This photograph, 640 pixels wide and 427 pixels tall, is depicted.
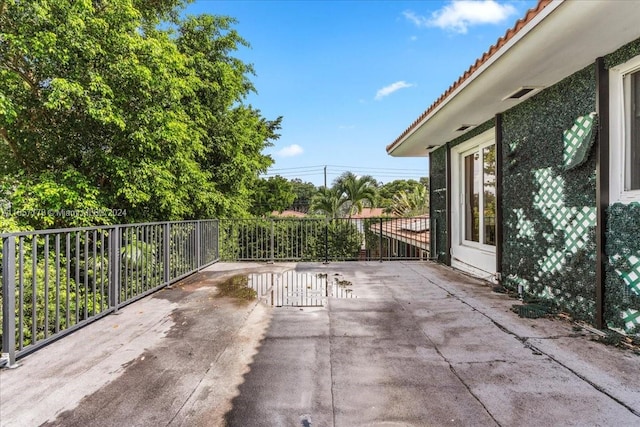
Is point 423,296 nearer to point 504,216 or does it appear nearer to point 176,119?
point 504,216

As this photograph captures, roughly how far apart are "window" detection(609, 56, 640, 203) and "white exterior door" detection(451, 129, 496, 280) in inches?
84.0

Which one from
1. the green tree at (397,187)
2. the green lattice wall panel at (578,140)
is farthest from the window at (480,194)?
the green tree at (397,187)

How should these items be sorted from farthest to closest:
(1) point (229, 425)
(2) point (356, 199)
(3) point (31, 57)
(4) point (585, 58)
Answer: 1. (2) point (356, 199)
2. (3) point (31, 57)
3. (4) point (585, 58)
4. (1) point (229, 425)

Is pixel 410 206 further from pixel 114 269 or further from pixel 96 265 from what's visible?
pixel 96 265

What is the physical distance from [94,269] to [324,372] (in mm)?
2392

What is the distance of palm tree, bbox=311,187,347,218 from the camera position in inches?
637

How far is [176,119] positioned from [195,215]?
2611 millimetres

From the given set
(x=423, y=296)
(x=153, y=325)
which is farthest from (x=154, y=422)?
(x=423, y=296)

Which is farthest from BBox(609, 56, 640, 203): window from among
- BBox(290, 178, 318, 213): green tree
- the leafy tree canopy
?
BBox(290, 178, 318, 213): green tree

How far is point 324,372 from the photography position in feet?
6.95

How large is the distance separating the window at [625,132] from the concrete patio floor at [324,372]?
4.36 feet

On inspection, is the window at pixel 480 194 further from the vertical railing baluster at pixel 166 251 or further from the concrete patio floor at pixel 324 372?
the vertical railing baluster at pixel 166 251

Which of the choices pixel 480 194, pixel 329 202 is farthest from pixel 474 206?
pixel 329 202

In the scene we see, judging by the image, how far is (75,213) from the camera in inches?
220
